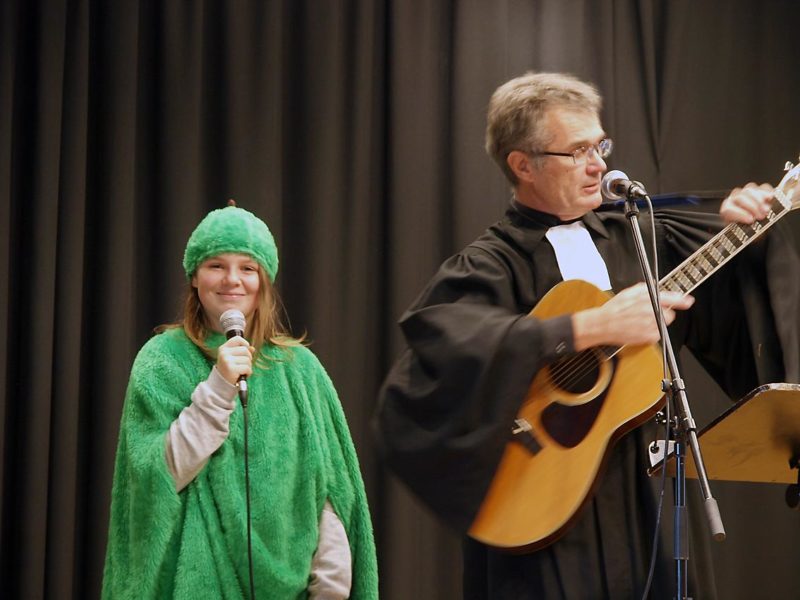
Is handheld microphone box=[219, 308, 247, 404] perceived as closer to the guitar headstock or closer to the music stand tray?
the music stand tray

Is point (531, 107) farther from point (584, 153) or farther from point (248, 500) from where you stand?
point (248, 500)

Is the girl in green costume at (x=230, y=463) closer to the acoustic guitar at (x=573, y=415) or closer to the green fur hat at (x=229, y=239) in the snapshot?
the green fur hat at (x=229, y=239)

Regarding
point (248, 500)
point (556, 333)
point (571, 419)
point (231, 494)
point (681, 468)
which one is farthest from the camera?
point (231, 494)

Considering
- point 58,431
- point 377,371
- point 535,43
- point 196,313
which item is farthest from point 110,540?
point 535,43

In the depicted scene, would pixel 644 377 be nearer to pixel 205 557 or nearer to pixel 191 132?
pixel 205 557

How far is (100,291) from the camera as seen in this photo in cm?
432

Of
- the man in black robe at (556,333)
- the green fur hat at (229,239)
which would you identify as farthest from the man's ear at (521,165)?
the green fur hat at (229,239)

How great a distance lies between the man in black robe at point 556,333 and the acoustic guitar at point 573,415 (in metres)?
0.06

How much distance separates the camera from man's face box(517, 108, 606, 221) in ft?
→ 9.59

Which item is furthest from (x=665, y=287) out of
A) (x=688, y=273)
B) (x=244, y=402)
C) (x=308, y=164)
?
(x=308, y=164)

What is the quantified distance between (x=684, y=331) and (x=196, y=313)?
1.42 metres

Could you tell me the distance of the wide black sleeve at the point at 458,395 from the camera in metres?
2.58

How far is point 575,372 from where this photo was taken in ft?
9.01

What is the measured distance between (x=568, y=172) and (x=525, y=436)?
2.36 ft
